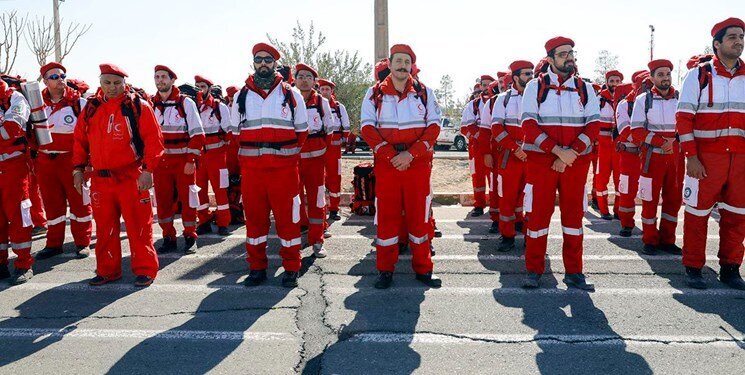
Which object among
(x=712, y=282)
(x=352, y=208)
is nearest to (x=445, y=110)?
(x=352, y=208)

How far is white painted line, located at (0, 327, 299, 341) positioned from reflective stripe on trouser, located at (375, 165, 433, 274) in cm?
162

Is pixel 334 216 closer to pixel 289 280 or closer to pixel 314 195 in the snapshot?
pixel 314 195

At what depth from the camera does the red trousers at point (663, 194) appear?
7.30 meters

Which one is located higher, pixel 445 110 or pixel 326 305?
pixel 445 110

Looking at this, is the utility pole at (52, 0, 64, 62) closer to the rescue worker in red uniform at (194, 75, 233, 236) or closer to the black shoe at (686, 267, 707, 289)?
the rescue worker in red uniform at (194, 75, 233, 236)

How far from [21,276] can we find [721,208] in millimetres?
7318

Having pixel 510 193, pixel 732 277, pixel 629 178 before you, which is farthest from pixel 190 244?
pixel 732 277

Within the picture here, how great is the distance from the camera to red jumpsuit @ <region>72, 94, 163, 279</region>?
5910 mm

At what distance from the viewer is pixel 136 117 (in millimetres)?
5973

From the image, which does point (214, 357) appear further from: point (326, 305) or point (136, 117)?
point (136, 117)

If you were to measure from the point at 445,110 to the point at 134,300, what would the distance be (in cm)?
6139

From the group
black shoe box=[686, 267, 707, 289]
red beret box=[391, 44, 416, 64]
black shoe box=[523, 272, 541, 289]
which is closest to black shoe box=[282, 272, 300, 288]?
black shoe box=[523, 272, 541, 289]

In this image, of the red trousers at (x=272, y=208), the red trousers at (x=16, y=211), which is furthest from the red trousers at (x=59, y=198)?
the red trousers at (x=272, y=208)

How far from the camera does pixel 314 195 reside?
750cm
